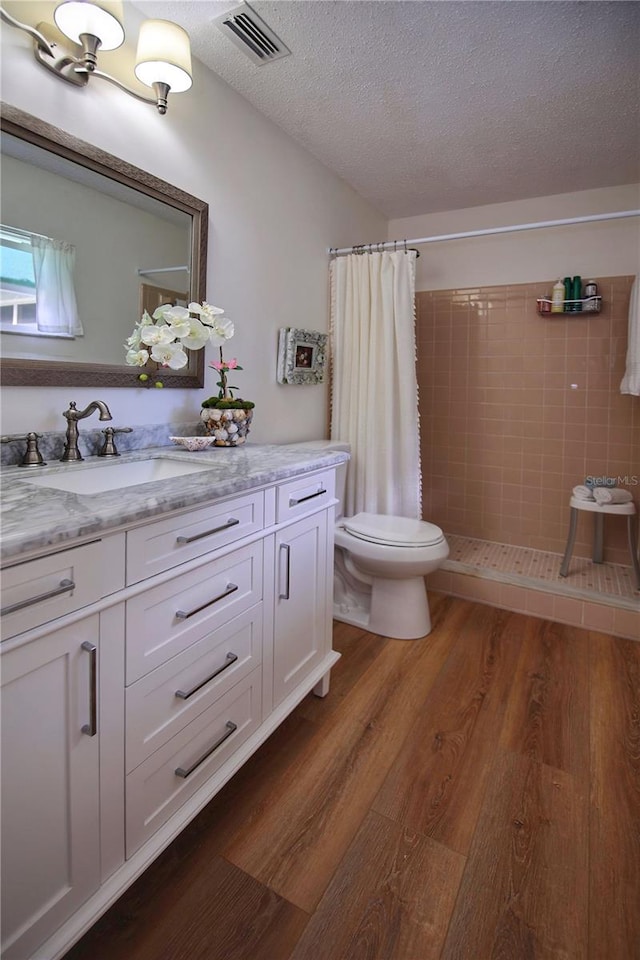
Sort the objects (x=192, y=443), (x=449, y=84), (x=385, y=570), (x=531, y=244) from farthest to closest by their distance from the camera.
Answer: (x=531, y=244), (x=385, y=570), (x=449, y=84), (x=192, y=443)

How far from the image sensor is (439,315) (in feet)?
10.9

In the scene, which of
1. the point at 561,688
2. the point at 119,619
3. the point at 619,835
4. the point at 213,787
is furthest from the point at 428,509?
the point at 119,619

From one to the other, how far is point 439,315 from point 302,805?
115 inches

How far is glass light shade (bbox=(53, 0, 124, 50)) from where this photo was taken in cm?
124

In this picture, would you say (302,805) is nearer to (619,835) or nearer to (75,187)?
(619,835)

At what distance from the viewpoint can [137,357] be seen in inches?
61.2

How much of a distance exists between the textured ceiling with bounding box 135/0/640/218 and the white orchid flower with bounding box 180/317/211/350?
0.96 m

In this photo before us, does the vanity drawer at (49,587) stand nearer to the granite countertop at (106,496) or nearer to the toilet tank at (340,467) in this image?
the granite countertop at (106,496)

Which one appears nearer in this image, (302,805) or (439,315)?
(302,805)

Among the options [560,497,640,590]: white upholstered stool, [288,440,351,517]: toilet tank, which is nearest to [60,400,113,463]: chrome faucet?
[288,440,351,517]: toilet tank

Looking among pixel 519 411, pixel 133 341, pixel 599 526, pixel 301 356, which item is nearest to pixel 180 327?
pixel 133 341

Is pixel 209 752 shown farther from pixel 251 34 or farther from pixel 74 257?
pixel 251 34

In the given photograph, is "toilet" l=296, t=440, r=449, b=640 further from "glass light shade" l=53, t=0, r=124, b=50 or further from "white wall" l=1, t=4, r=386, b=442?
"glass light shade" l=53, t=0, r=124, b=50

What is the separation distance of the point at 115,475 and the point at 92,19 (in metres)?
1.18
